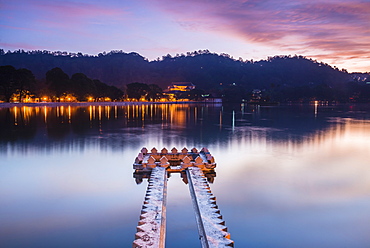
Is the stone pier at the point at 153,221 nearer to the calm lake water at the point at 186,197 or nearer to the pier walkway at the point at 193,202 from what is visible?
the pier walkway at the point at 193,202

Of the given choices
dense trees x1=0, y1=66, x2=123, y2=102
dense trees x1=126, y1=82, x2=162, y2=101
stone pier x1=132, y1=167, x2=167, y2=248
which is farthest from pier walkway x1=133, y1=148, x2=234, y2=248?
dense trees x1=126, y1=82, x2=162, y2=101

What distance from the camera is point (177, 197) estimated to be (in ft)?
27.6

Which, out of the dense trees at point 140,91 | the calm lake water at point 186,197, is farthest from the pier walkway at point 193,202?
the dense trees at point 140,91

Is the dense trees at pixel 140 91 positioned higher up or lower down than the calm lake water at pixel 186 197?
higher up

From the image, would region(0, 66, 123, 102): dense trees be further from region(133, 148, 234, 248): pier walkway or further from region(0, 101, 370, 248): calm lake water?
region(133, 148, 234, 248): pier walkway

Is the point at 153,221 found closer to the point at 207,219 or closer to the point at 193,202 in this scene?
the point at 207,219

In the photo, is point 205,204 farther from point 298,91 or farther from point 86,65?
point 86,65

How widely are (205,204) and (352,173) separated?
7.45 m

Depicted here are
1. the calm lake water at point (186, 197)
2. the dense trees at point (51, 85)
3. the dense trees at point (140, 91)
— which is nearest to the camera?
the calm lake water at point (186, 197)

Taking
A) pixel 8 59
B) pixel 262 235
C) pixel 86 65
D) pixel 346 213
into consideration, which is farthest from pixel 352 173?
pixel 8 59

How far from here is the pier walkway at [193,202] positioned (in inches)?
214

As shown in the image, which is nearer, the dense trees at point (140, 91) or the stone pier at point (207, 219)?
the stone pier at point (207, 219)

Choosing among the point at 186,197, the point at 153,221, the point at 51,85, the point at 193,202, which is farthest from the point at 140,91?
the point at 153,221

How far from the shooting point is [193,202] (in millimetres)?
7785
